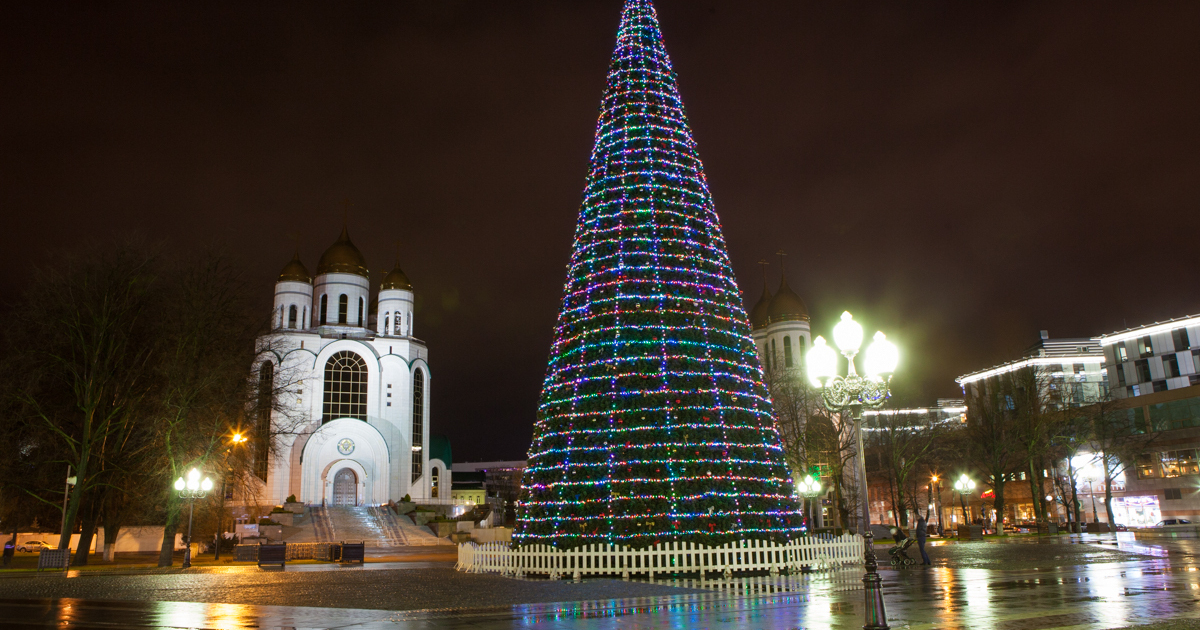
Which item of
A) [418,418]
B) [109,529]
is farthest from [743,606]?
[418,418]

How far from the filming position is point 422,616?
35.2ft

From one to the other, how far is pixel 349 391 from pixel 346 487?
6453 mm

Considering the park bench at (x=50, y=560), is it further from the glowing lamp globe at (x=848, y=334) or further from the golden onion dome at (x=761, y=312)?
the golden onion dome at (x=761, y=312)

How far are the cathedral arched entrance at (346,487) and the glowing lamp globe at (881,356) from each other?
4493cm

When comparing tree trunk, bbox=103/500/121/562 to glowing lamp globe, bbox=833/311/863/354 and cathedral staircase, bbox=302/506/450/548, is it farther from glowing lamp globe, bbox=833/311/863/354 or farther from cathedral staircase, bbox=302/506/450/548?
glowing lamp globe, bbox=833/311/863/354

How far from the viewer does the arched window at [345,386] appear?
54.1 m

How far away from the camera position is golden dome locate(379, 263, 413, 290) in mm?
60469

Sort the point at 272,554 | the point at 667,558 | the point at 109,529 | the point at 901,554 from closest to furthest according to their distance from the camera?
the point at 667,558
the point at 901,554
the point at 272,554
the point at 109,529

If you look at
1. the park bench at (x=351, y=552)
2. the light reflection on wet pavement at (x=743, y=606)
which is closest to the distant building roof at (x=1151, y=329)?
the light reflection on wet pavement at (x=743, y=606)

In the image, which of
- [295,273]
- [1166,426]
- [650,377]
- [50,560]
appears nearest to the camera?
[650,377]

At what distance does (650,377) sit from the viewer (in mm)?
15680

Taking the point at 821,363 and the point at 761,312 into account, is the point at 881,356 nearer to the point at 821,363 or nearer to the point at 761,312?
the point at 821,363

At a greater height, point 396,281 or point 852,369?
point 396,281

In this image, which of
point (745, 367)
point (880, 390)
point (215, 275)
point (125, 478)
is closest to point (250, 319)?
point (215, 275)
